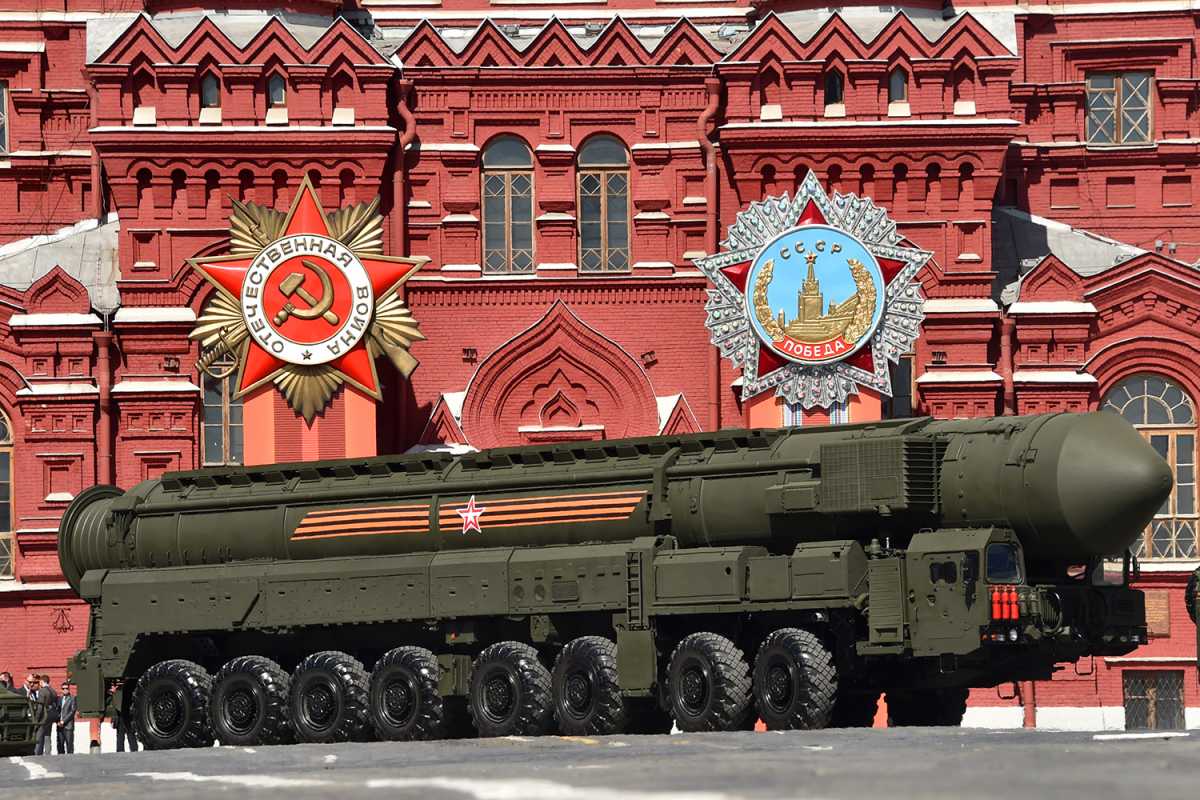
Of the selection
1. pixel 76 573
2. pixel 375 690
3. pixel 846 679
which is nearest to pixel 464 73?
pixel 76 573

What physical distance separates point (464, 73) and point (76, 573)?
Answer: 13.3m

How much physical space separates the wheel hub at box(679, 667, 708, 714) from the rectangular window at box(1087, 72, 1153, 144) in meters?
22.1

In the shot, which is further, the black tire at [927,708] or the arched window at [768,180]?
the arched window at [768,180]

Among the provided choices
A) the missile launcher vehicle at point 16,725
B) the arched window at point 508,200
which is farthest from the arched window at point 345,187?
the missile launcher vehicle at point 16,725

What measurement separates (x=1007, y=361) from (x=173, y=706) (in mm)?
17495

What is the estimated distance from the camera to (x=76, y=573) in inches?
1540

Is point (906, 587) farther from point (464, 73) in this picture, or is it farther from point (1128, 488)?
point (464, 73)

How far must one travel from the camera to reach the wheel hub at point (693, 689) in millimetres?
31797

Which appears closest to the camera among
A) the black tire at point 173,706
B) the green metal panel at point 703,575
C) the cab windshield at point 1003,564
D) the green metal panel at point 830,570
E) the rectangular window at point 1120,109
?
the cab windshield at point 1003,564

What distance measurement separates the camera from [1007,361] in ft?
154

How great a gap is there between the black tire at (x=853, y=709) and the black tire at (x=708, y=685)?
126 cm

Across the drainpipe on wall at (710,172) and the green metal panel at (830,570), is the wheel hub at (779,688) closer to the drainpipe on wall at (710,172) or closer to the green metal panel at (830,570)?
the green metal panel at (830,570)

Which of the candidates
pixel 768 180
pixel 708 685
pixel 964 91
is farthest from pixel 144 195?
pixel 708 685

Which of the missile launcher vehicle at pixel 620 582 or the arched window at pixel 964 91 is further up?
→ the arched window at pixel 964 91
